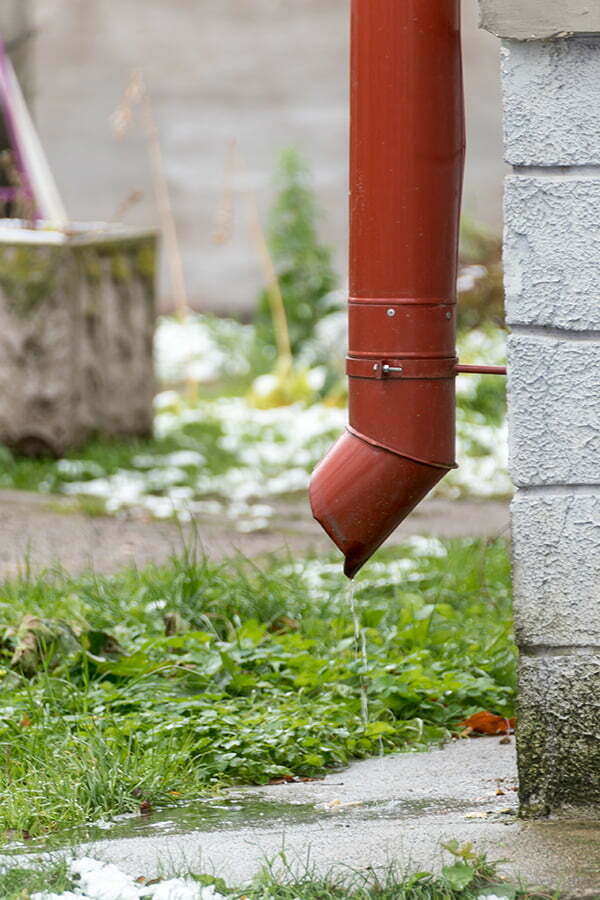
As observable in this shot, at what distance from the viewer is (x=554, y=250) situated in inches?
109

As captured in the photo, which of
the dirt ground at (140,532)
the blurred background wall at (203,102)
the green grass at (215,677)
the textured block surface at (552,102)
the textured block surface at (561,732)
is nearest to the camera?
the textured block surface at (552,102)

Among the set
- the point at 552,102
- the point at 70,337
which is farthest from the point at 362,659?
the point at 70,337

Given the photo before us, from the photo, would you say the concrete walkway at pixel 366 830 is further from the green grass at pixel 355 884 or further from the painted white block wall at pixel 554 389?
the painted white block wall at pixel 554 389

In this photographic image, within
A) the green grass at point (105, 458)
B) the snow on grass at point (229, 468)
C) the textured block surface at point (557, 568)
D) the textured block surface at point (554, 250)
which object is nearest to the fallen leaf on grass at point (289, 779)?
the textured block surface at point (557, 568)

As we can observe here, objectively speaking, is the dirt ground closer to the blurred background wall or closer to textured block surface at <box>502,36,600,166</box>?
textured block surface at <box>502,36,600,166</box>

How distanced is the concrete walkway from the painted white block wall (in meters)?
0.15

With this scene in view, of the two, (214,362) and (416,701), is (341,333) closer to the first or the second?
(214,362)

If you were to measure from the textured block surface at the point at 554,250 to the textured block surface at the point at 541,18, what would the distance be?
25 cm

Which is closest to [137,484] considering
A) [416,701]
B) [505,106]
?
[416,701]

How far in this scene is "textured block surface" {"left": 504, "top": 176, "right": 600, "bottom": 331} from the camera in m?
2.74

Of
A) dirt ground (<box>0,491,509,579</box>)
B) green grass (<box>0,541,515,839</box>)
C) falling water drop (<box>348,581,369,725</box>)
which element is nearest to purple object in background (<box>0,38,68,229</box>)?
dirt ground (<box>0,491,509,579</box>)

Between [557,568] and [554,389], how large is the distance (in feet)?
1.06

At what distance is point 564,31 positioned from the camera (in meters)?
2.66

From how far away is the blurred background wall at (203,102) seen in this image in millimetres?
11359
